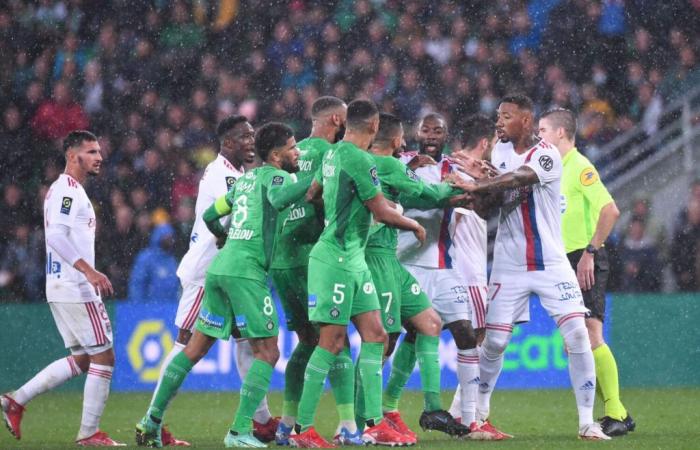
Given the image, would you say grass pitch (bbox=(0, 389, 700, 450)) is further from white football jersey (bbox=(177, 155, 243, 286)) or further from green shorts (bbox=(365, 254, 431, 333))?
white football jersey (bbox=(177, 155, 243, 286))

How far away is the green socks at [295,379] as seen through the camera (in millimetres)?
8258

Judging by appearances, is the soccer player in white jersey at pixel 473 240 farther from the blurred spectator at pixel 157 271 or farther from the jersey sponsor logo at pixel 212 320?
the blurred spectator at pixel 157 271

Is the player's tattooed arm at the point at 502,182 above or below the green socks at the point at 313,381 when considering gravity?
above

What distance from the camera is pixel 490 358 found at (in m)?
8.62

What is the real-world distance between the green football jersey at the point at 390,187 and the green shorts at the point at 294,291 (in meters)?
0.48

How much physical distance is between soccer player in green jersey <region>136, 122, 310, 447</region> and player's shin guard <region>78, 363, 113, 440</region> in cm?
54

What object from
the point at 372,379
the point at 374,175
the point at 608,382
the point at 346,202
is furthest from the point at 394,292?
the point at 608,382

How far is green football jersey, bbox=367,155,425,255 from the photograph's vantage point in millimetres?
7945

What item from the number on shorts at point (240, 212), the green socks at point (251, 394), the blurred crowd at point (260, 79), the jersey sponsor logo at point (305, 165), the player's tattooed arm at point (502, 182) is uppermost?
the blurred crowd at point (260, 79)

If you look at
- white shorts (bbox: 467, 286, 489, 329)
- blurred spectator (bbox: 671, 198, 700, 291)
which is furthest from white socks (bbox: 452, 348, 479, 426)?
blurred spectator (bbox: 671, 198, 700, 291)

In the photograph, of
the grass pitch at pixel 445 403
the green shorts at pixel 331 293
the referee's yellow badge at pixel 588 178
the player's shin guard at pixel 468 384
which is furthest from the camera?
the referee's yellow badge at pixel 588 178

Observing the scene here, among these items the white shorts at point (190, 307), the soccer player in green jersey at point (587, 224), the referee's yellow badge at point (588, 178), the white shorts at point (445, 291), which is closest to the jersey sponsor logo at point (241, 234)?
the white shorts at point (190, 307)

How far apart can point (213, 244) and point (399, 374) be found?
62.2 inches

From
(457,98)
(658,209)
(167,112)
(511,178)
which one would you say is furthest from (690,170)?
(511,178)
